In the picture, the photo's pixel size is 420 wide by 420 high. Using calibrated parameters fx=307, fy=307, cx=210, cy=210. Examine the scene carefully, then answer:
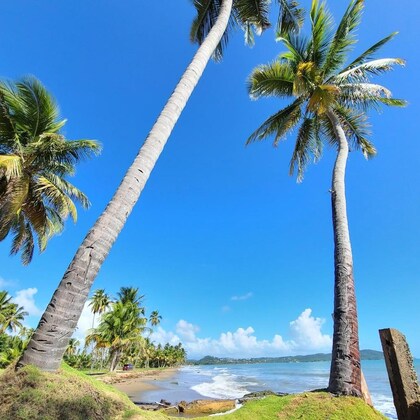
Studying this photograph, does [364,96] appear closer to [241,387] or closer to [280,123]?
[280,123]

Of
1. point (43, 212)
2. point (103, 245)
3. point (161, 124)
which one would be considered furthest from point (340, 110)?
point (43, 212)

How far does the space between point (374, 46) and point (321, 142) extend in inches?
157

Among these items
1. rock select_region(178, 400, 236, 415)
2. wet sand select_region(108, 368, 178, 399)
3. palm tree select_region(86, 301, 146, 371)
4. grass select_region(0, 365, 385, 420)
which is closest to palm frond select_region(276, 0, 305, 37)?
grass select_region(0, 365, 385, 420)

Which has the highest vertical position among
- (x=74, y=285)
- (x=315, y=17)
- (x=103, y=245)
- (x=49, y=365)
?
(x=315, y=17)

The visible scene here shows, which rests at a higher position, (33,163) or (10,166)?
(33,163)

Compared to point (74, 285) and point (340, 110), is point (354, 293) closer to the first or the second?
point (74, 285)

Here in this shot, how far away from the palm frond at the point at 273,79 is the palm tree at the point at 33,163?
725 centimetres

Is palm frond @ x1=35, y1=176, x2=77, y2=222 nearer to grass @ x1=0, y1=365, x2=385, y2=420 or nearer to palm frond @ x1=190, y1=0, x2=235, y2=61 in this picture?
palm frond @ x1=190, y1=0, x2=235, y2=61

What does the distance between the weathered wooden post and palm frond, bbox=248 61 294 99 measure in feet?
31.8

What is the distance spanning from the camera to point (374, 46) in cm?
1052

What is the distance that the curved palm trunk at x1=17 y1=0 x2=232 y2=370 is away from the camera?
365 cm

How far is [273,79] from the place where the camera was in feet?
37.6

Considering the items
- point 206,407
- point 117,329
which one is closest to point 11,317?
point 117,329

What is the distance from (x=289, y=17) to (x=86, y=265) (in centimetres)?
1243
